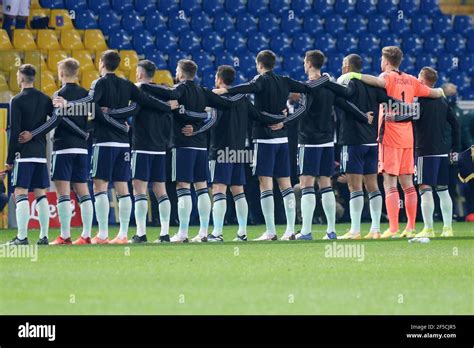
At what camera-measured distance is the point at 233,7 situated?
25734 millimetres

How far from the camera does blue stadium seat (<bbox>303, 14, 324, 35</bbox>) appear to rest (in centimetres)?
2608

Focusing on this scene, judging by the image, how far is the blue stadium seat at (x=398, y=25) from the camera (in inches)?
1052

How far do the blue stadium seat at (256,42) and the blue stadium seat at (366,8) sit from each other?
257 cm

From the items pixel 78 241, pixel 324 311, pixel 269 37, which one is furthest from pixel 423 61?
pixel 324 311

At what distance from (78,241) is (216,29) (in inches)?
427

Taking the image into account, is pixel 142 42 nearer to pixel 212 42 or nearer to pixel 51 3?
pixel 212 42

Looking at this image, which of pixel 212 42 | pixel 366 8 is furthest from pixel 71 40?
pixel 366 8

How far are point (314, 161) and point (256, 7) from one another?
1066cm

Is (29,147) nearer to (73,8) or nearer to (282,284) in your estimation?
(282,284)

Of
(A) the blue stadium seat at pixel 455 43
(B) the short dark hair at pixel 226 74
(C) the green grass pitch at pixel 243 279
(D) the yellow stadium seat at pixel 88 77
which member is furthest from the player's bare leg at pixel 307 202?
(A) the blue stadium seat at pixel 455 43

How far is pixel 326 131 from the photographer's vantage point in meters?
16.0

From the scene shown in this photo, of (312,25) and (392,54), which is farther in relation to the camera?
(312,25)
